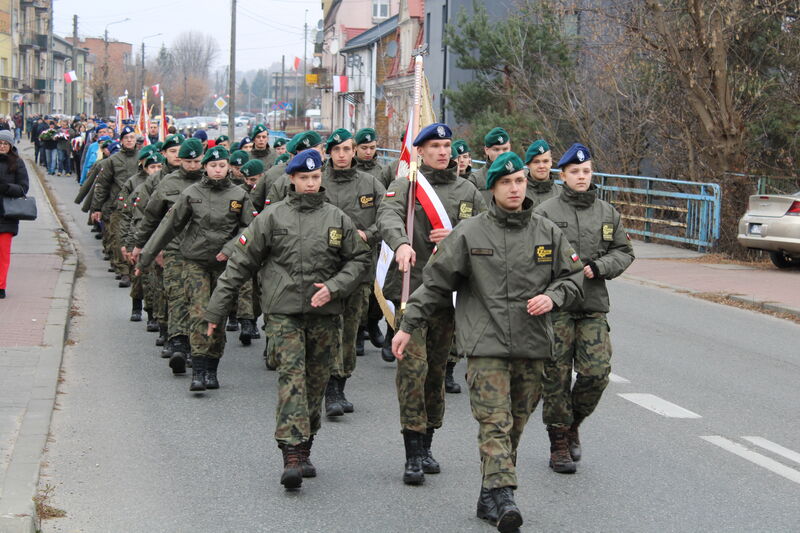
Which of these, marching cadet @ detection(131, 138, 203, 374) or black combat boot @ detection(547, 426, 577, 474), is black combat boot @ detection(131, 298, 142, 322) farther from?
black combat boot @ detection(547, 426, 577, 474)

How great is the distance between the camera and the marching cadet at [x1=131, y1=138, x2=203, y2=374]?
993cm

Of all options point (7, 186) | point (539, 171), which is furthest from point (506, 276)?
point (7, 186)

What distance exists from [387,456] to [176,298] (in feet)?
10.7

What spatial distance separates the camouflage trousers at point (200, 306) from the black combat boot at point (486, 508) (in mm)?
3673

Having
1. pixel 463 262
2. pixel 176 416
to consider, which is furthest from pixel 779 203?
pixel 463 262

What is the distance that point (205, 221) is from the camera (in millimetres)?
9562

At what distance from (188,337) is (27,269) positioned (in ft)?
23.3

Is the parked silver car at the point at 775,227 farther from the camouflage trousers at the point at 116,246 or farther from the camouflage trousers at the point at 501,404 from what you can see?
the camouflage trousers at the point at 501,404

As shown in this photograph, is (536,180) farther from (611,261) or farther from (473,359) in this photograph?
(473,359)

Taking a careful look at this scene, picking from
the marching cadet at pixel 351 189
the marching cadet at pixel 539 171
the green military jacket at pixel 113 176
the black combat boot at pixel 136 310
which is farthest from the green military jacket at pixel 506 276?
the green military jacket at pixel 113 176

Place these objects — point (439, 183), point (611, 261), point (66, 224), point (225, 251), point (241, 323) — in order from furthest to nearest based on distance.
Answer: point (66, 224) < point (241, 323) < point (225, 251) < point (439, 183) < point (611, 261)

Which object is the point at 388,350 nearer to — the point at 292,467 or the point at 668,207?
the point at 292,467

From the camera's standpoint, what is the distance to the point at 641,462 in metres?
7.29

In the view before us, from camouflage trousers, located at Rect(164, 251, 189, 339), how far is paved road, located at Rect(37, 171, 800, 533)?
0.43 m
